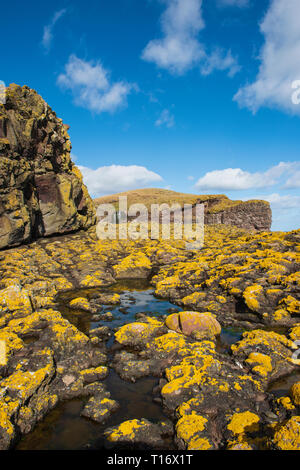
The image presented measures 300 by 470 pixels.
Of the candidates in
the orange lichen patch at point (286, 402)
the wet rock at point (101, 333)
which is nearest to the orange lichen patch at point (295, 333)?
the orange lichen patch at point (286, 402)

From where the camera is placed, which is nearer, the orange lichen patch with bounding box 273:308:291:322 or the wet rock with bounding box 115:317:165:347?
the wet rock with bounding box 115:317:165:347

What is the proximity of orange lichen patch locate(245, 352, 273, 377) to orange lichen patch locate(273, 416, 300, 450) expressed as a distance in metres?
2.90

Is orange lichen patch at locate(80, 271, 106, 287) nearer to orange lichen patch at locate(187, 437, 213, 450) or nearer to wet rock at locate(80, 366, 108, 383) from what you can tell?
wet rock at locate(80, 366, 108, 383)

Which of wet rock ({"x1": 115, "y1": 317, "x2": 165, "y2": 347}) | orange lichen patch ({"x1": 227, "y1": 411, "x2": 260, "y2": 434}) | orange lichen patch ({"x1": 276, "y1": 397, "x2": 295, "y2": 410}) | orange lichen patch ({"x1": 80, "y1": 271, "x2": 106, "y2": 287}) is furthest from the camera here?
orange lichen patch ({"x1": 80, "y1": 271, "x2": 106, "y2": 287})

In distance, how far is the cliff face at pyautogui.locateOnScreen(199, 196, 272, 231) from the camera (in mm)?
44188

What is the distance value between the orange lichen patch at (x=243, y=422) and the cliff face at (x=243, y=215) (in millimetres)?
41632

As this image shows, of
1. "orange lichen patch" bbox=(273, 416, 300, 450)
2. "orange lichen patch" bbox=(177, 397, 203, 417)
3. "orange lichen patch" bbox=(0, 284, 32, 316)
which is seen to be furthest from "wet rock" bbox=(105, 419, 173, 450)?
"orange lichen patch" bbox=(0, 284, 32, 316)

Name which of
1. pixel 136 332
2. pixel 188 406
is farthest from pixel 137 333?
pixel 188 406

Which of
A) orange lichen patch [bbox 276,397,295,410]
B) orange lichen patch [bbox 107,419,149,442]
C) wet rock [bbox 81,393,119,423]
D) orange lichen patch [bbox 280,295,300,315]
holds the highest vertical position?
orange lichen patch [bbox 280,295,300,315]

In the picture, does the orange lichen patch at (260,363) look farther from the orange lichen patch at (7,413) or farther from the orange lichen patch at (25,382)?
the orange lichen patch at (7,413)

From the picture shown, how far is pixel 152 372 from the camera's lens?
970cm

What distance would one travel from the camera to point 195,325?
12297 millimetres

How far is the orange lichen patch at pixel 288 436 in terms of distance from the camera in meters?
5.77
